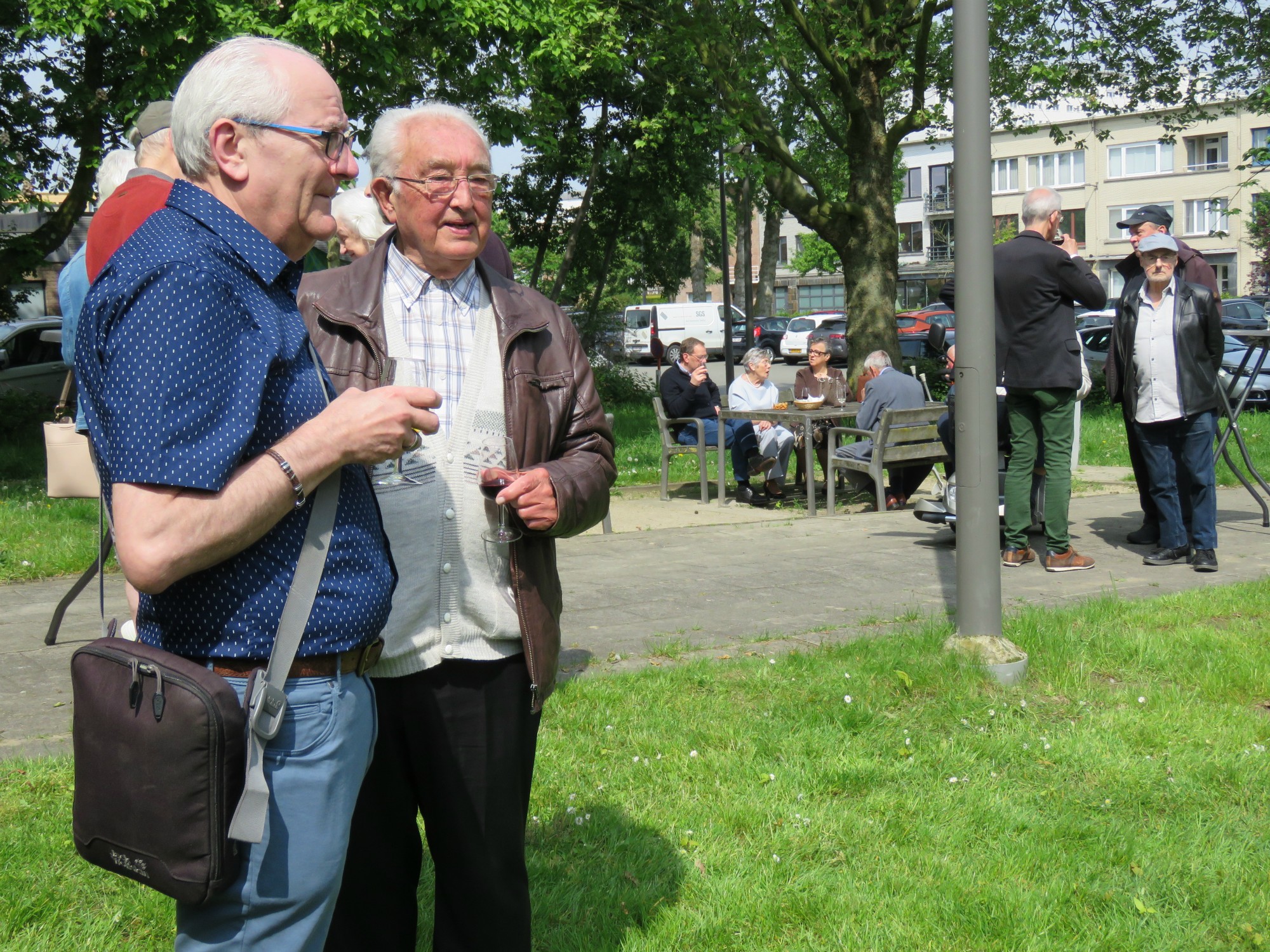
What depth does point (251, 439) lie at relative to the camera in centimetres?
194

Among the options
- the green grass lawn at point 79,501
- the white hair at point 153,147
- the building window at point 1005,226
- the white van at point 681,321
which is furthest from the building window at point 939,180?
the white hair at point 153,147

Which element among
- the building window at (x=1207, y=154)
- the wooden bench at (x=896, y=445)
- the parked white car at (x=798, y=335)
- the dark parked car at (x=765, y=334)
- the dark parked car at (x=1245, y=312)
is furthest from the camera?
the building window at (x=1207, y=154)

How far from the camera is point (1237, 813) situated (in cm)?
409

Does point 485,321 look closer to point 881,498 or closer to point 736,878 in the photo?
point 736,878

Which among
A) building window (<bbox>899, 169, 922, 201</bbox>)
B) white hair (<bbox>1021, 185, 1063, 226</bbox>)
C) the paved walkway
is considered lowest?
the paved walkway

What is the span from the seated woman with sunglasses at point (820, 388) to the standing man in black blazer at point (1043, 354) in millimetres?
3652

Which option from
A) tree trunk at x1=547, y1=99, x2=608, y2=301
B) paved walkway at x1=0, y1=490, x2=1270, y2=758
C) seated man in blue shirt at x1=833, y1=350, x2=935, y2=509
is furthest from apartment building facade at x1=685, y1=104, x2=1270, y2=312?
paved walkway at x1=0, y1=490, x2=1270, y2=758

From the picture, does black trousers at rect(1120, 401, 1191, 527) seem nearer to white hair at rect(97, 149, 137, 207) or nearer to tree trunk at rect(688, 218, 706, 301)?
white hair at rect(97, 149, 137, 207)

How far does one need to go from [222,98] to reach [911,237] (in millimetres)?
92541

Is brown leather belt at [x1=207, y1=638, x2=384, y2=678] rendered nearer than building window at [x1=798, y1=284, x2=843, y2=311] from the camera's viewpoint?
Yes

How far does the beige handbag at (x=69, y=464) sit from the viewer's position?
506cm

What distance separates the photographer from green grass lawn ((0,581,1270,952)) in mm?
3422

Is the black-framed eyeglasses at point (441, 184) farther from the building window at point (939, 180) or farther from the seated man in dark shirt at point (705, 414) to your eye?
the building window at point (939, 180)

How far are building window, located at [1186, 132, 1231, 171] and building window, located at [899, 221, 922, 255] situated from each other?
22022 mm
